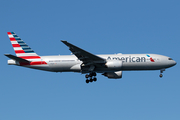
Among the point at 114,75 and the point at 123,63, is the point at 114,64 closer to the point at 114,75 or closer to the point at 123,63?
the point at 123,63

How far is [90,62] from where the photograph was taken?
44219mm

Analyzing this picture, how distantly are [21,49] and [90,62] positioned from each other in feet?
38.4

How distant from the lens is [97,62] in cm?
4409

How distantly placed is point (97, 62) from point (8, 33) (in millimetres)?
16143

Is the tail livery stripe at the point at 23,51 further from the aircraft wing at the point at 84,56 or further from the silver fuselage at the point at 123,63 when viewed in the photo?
the aircraft wing at the point at 84,56

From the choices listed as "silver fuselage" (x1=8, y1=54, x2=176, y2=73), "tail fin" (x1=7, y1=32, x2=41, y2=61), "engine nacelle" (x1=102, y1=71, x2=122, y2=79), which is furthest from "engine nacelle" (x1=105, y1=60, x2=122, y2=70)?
"tail fin" (x1=7, y1=32, x2=41, y2=61)

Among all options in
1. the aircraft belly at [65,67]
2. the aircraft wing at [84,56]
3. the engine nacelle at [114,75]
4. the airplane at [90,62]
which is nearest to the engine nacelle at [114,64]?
the airplane at [90,62]

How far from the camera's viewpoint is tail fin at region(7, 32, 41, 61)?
1861 inches

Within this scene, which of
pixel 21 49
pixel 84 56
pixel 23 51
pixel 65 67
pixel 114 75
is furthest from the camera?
pixel 114 75

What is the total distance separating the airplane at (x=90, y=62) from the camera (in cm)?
4381

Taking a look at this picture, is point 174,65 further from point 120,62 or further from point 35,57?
point 35,57

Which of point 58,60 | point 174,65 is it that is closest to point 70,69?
point 58,60

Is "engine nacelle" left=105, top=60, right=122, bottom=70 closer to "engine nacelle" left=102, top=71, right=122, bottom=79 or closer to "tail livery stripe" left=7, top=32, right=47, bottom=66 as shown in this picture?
"engine nacelle" left=102, top=71, right=122, bottom=79

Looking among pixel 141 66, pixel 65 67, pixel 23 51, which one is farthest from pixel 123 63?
pixel 23 51
